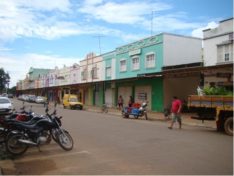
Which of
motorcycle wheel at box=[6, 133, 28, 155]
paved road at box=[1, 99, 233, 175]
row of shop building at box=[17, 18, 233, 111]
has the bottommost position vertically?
paved road at box=[1, 99, 233, 175]

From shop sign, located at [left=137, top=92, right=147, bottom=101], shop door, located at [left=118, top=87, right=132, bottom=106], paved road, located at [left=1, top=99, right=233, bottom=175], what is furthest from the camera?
shop door, located at [left=118, top=87, right=132, bottom=106]

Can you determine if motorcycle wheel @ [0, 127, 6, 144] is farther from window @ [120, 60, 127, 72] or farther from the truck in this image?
window @ [120, 60, 127, 72]

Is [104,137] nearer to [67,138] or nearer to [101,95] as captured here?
[67,138]

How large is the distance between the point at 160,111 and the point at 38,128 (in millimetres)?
23006

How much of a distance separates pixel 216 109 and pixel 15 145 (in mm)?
9229

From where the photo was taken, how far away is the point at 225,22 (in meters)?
25.0

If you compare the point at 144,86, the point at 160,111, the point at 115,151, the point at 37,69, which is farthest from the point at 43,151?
the point at 37,69

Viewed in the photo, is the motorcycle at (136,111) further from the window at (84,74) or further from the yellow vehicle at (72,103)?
the window at (84,74)

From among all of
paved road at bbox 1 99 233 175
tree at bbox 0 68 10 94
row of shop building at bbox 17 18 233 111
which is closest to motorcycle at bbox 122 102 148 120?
row of shop building at bbox 17 18 233 111

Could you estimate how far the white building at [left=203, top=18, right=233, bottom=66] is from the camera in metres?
24.7

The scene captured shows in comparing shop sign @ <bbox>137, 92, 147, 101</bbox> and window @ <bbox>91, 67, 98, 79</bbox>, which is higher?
window @ <bbox>91, 67, 98, 79</bbox>

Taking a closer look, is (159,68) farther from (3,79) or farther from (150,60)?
(3,79)

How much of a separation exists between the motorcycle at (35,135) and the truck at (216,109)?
7.34m

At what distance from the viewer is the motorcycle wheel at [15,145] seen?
10.0 m
